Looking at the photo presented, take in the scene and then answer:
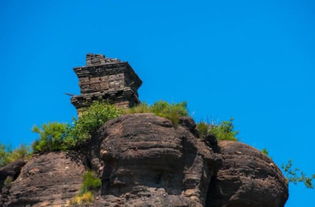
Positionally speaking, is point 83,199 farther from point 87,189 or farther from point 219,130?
point 219,130

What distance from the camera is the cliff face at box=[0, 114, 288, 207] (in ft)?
104

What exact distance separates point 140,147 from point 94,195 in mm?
2476

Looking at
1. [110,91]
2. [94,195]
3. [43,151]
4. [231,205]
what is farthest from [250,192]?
[110,91]

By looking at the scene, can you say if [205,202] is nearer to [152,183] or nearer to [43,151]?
[152,183]

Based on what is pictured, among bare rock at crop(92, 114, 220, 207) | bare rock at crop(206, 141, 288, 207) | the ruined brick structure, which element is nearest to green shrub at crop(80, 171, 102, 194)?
bare rock at crop(92, 114, 220, 207)

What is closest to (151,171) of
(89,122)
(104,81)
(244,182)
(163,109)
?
(163,109)

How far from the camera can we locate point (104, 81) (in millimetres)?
43344

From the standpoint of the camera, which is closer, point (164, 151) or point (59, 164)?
point (164, 151)

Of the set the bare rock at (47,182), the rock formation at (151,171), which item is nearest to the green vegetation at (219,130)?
the rock formation at (151,171)

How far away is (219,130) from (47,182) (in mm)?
7204

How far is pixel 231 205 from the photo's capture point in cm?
3434

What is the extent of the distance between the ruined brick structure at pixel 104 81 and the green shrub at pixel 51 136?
7.07 m

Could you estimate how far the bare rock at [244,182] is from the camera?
3419cm

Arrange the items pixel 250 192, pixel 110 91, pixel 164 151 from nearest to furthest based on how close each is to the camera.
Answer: pixel 164 151 < pixel 250 192 < pixel 110 91
